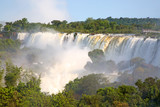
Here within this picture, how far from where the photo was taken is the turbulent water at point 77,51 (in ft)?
77.5

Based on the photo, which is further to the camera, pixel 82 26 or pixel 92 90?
pixel 82 26

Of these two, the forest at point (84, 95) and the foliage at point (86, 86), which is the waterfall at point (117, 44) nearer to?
the foliage at point (86, 86)

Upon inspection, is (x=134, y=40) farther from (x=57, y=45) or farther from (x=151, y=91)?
(x=57, y=45)

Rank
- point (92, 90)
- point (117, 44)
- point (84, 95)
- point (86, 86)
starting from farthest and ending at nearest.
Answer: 1. point (117, 44)
2. point (86, 86)
3. point (92, 90)
4. point (84, 95)

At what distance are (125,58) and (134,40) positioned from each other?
263 cm

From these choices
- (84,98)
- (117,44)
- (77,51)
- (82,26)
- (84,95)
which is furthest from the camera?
→ (82,26)

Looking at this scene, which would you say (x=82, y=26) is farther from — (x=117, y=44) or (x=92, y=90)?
(x=92, y=90)

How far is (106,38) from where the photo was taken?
31516 millimetres

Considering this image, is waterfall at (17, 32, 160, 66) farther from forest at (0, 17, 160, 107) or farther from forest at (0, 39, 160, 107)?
forest at (0, 39, 160, 107)

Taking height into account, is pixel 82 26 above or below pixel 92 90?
above

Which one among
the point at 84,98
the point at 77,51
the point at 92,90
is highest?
the point at 77,51

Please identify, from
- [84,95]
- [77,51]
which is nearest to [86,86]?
[84,95]

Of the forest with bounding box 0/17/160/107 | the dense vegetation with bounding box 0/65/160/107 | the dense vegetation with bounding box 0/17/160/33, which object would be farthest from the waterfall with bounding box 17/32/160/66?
the dense vegetation with bounding box 0/65/160/107

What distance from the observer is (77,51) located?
35.1m
